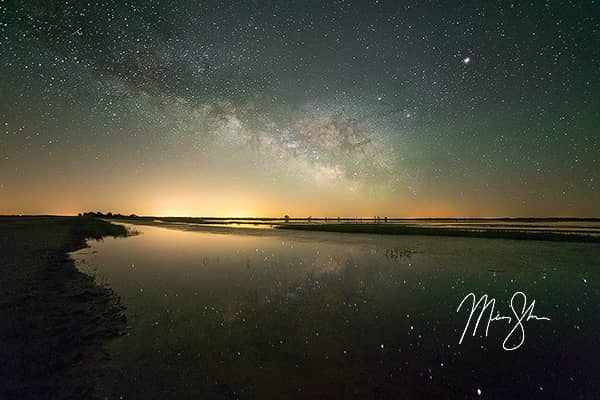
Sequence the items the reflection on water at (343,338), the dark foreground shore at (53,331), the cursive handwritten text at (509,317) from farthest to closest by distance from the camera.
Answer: the cursive handwritten text at (509,317) → the reflection on water at (343,338) → the dark foreground shore at (53,331)

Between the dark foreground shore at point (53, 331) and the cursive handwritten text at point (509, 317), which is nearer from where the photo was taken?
the dark foreground shore at point (53, 331)

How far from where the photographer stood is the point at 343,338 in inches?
306

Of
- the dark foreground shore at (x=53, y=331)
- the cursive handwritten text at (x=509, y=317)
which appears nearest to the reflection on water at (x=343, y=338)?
the cursive handwritten text at (x=509, y=317)

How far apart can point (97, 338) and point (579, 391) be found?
10774 millimetres

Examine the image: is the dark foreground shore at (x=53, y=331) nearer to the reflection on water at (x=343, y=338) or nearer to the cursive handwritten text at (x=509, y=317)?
the reflection on water at (x=343, y=338)

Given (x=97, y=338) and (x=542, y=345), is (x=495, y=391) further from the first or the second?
(x=97, y=338)

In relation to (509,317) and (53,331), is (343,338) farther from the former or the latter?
(53,331)

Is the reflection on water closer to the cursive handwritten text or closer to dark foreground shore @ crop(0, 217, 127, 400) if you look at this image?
the cursive handwritten text

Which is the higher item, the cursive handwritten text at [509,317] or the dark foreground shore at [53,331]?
the cursive handwritten text at [509,317]

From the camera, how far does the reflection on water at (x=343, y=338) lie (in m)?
5.58

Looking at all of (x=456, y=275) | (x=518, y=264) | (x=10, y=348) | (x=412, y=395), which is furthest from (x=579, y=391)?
(x=518, y=264)

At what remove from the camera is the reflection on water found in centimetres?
558

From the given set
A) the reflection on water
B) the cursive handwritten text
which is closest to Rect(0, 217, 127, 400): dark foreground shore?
the reflection on water

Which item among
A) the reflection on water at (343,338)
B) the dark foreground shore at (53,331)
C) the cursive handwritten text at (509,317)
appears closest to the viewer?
the dark foreground shore at (53,331)
